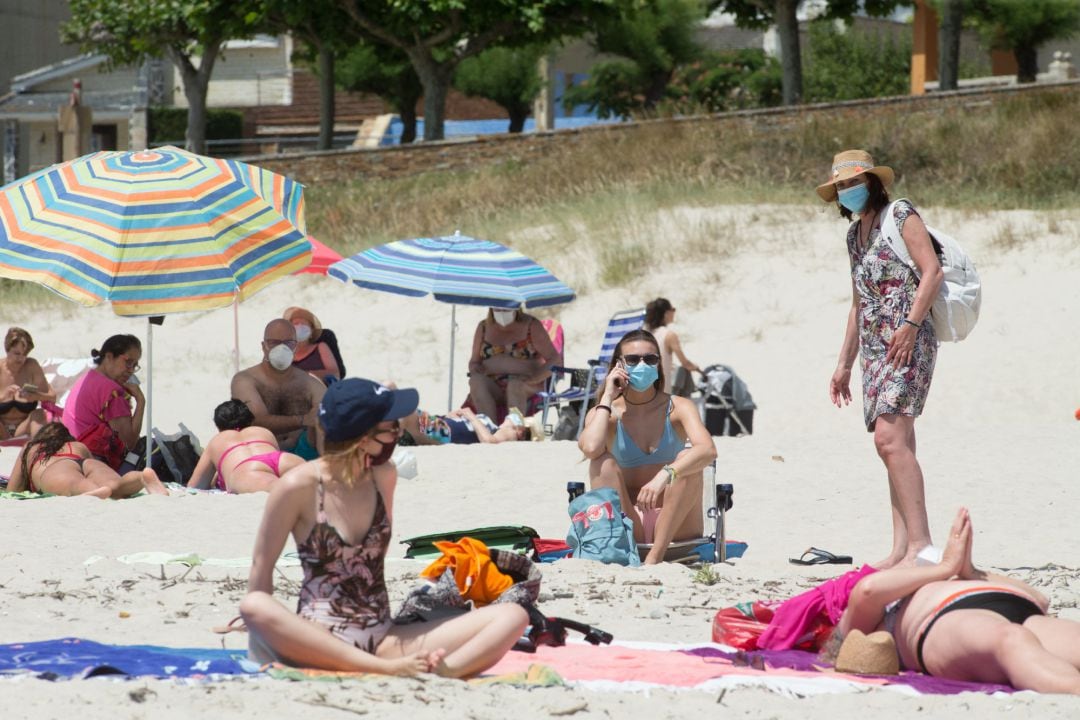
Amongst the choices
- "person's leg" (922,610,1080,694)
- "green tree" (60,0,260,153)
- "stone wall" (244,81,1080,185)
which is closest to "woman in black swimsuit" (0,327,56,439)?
"person's leg" (922,610,1080,694)

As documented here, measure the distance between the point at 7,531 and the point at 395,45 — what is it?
20868 millimetres

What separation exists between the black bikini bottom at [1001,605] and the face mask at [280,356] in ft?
17.5

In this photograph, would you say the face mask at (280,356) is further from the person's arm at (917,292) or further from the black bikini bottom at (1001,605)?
the black bikini bottom at (1001,605)

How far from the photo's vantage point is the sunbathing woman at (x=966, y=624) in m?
4.16

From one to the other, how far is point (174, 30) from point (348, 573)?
25049 mm

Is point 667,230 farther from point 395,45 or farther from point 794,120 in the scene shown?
point 395,45

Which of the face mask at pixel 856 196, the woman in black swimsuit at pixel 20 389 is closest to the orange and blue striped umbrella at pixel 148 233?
the woman in black swimsuit at pixel 20 389

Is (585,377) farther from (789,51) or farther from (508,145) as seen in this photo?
(789,51)

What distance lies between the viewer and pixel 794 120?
20734 mm

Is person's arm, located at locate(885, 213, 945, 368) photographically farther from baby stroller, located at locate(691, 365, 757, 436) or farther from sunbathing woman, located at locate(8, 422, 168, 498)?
baby stroller, located at locate(691, 365, 757, 436)

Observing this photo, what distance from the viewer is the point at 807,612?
194 inches

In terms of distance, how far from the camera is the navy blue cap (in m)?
4.23

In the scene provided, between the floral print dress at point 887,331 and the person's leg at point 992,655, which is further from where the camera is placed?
the floral print dress at point 887,331

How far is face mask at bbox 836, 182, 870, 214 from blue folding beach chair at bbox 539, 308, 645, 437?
4.96 metres
